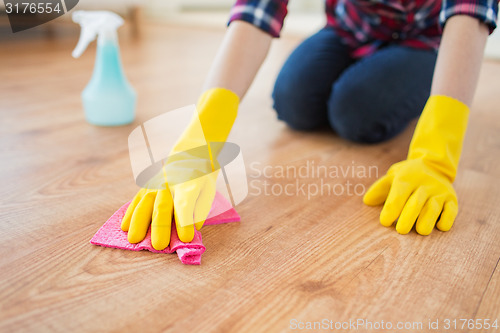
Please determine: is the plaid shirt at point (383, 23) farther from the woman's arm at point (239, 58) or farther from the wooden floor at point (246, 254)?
the wooden floor at point (246, 254)

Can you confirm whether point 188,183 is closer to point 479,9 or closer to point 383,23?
point 479,9

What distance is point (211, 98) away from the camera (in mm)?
841

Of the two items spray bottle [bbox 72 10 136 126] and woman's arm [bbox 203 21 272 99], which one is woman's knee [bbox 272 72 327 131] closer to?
woman's arm [bbox 203 21 272 99]

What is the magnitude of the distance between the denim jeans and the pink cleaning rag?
Result: 522 millimetres

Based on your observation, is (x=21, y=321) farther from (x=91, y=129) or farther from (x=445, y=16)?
(x=445, y=16)

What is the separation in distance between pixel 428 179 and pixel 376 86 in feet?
1.41

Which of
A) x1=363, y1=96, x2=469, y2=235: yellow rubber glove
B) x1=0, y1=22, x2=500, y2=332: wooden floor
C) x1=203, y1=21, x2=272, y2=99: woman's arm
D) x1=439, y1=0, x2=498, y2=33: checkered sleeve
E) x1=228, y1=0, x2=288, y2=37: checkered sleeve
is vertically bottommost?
x1=0, y1=22, x2=500, y2=332: wooden floor

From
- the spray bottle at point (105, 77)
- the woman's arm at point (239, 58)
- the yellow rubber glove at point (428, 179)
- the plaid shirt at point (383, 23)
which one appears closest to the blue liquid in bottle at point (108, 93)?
the spray bottle at point (105, 77)

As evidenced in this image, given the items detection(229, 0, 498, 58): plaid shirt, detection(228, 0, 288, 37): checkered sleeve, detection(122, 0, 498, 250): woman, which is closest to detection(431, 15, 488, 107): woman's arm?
detection(122, 0, 498, 250): woman

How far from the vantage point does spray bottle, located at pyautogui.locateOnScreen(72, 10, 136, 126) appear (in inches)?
43.6

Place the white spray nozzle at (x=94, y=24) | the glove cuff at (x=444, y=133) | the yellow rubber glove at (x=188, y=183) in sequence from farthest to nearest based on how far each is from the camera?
1. the white spray nozzle at (x=94, y=24)
2. the glove cuff at (x=444, y=133)
3. the yellow rubber glove at (x=188, y=183)

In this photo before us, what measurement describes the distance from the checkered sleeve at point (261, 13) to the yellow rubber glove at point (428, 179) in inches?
14.1

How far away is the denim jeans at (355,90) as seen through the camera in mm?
1132

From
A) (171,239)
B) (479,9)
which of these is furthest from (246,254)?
(479,9)
